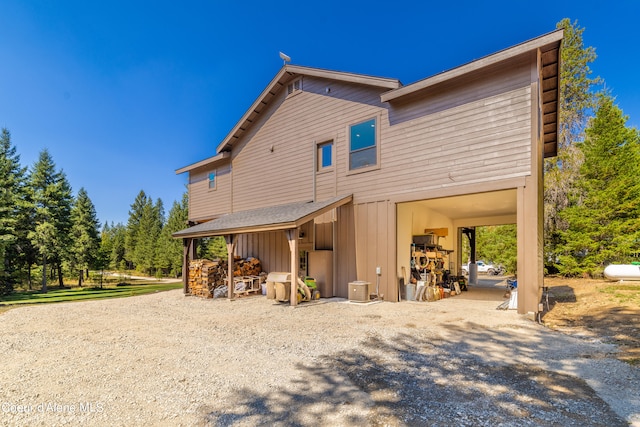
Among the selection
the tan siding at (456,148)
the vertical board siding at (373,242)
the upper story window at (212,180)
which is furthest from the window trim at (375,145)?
the upper story window at (212,180)

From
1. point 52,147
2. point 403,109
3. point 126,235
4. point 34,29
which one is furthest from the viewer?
point 126,235

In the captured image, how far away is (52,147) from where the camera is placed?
23.8m

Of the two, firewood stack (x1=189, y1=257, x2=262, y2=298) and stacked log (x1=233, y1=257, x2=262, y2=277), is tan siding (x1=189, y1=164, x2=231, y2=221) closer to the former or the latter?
stacked log (x1=233, y1=257, x2=262, y2=277)

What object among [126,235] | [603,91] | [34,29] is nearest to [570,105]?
[603,91]

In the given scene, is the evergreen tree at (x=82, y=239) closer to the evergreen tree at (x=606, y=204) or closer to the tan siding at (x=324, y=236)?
the tan siding at (x=324, y=236)

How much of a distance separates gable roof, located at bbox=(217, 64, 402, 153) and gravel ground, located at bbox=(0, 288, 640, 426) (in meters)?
7.25

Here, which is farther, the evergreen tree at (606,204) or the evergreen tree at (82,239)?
the evergreen tree at (82,239)

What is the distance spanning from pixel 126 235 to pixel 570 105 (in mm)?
53883

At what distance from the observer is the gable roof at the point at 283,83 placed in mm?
10156

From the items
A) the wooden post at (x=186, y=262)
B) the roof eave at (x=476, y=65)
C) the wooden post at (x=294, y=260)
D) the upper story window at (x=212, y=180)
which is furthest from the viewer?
the upper story window at (x=212, y=180)

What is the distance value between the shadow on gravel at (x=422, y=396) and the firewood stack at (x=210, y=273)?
28.9ft

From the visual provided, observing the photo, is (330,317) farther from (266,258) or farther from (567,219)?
(567,219)

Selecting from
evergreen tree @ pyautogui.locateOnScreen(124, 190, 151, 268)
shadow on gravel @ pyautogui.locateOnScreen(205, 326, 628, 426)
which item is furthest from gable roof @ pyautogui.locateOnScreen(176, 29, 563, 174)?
evergreen tree @ pyautogui.locateOnScreen(124, 190, 151, 268)

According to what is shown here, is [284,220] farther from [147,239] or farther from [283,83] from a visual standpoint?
[147,239]
